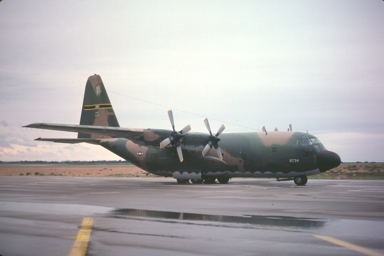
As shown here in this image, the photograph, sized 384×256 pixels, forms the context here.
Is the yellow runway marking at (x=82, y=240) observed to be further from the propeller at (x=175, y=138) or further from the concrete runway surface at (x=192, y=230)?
the propeller at (x=175, y=138)

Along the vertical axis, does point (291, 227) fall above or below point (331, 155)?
below

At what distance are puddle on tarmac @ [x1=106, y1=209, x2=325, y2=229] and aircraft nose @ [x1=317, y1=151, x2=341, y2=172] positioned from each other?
75.4ft

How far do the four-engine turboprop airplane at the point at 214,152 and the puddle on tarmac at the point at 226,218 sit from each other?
71.3 ft

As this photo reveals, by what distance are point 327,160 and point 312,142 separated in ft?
6.63

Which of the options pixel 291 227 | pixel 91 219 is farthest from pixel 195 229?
pixel 91 219

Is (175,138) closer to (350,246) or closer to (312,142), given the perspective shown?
(312,142)

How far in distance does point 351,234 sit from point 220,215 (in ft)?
17.2

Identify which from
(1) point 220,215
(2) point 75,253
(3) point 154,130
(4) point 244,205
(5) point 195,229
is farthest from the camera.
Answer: (3) point 154,130

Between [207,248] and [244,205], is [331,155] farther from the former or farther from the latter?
[207,248]

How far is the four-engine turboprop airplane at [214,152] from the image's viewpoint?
37562mm

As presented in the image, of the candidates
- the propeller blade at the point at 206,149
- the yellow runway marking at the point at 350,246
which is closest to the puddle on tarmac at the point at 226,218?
the yellow runway marking at the point at 350,246

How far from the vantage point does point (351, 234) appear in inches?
447

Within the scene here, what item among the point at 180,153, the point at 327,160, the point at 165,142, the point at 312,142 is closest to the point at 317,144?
the point at 312,142

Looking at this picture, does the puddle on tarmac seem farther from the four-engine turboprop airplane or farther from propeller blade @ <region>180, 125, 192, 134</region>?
propeller blade @ <region>180, 125, 192, 134</region>
